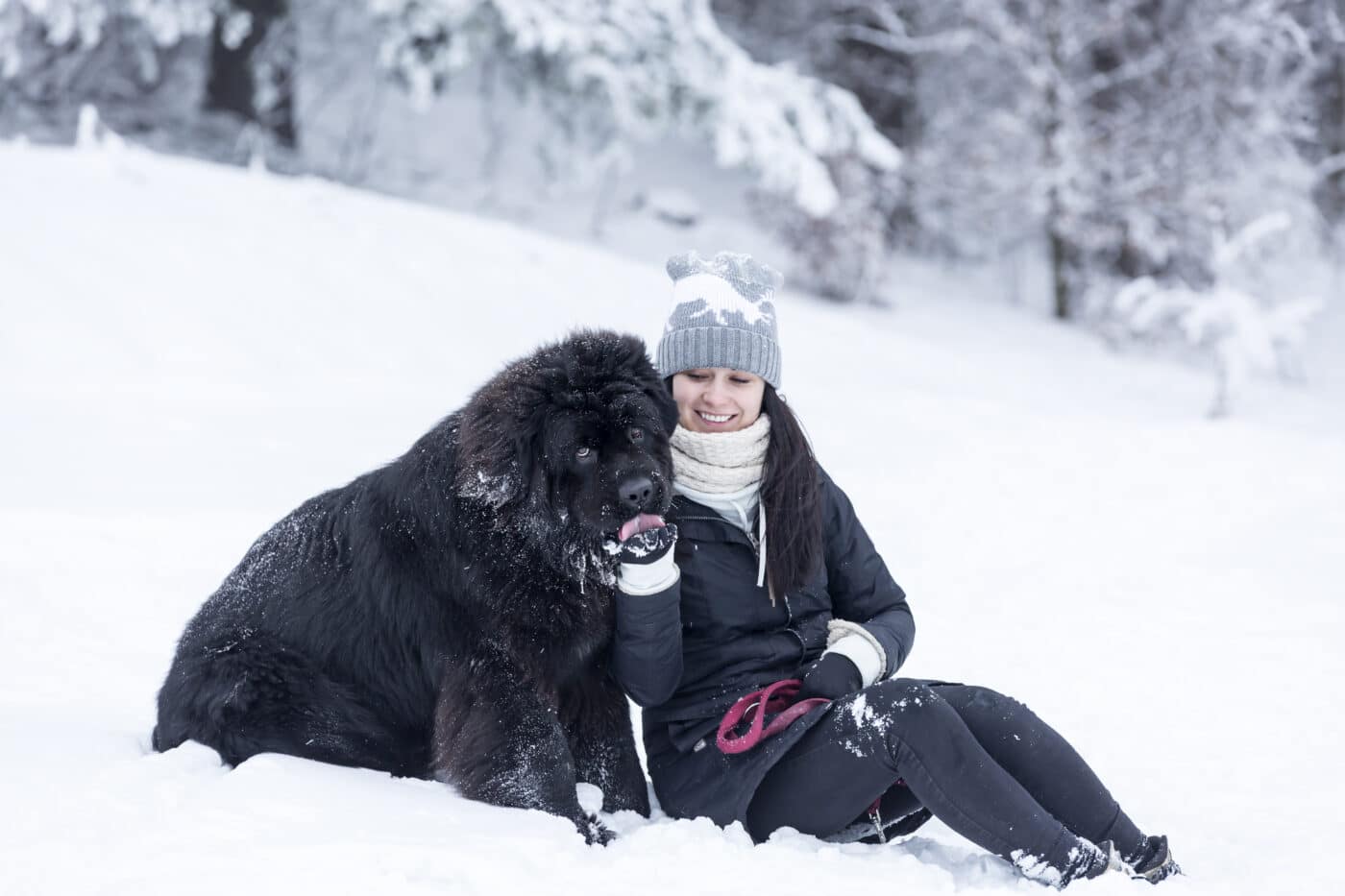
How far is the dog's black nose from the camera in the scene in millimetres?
2811

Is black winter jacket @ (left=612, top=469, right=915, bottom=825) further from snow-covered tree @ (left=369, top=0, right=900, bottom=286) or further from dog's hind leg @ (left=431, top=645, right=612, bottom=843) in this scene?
snow-covered tree @ (left=369, top=0, right=900, bottom=286)

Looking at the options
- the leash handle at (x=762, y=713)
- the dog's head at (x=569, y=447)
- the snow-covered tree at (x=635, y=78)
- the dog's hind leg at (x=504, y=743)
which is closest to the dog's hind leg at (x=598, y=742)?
the dog's hind leg at (x=504, y=743)

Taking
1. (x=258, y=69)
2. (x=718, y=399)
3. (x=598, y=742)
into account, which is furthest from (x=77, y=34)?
(x=598, y=742)

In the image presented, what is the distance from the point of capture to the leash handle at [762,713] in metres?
2.82

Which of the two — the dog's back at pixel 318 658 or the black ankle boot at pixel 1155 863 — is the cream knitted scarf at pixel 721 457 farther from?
the black ankle boot at pixel 1155 863

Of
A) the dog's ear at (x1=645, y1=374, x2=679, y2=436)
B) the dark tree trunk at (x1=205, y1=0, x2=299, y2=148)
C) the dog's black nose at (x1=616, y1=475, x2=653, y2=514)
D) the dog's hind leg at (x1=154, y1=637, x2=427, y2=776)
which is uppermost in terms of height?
the dark tree trunk at (x1=205, y1=0, x2=299, y2=148)

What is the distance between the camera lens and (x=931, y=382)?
9.70 metres

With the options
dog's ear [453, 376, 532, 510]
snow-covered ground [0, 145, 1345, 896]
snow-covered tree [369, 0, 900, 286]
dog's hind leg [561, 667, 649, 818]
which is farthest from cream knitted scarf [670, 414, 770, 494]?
snow-covered tree [369, 0, 900, 286]

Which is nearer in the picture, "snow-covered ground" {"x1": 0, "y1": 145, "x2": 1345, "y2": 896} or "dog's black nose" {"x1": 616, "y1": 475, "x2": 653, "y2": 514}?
"snow-covered ground" {"x1": 0, "y1": 145, "x2": 1345, "y2": 896}

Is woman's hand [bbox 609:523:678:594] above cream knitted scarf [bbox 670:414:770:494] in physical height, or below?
below

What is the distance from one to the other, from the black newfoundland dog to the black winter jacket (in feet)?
0.47

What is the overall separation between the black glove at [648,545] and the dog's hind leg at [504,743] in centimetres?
41

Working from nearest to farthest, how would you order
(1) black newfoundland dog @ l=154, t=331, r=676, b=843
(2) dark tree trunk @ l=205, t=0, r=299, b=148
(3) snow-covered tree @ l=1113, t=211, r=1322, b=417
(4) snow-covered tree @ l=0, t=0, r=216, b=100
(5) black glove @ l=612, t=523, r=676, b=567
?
(5) black glove @ l=612, t=523, r=676, b=567
(1) black newfoundland dog @ l=154, t=331, r=676, b=843
(3) snow-covered tree @ l=1113, t=211, r=1322, b=417
(4) snow-covered tree @ l=0, t=0, r=216, b=100
(2) dark tree trunk @ l=205, t=0, r=299, b=148

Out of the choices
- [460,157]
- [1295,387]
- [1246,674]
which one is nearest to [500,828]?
[1246,674]
